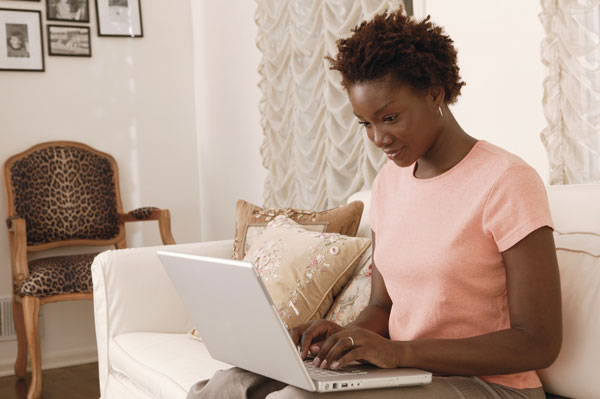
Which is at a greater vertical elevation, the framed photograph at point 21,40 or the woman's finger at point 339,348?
the framed photograph at point 21,40

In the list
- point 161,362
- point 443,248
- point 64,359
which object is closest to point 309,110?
point 161,362

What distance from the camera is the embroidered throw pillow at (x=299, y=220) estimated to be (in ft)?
7.16

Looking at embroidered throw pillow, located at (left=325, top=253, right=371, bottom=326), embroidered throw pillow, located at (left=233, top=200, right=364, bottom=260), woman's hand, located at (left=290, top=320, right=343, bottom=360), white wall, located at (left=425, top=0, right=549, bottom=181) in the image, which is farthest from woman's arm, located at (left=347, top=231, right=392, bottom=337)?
white wall, located at (left=425, top=0, right=549, bottom=181)

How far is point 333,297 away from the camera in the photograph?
196 cm

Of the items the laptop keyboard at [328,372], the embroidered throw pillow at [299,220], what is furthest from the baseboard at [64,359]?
the laptop keyboard at [328,372]

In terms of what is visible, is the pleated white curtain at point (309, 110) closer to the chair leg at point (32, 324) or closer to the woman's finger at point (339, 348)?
the chair leg at point (32, 324)

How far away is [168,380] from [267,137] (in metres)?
1.81

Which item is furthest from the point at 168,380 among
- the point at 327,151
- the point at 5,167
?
the point at 5,167

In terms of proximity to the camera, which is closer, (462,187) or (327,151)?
(462,187)

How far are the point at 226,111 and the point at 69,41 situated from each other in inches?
37.9

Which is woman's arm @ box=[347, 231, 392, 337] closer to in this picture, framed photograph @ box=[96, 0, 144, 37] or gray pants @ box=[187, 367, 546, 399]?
gray pants @ box=[187, 367, 546, 399]

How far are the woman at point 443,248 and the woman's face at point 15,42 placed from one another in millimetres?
3055

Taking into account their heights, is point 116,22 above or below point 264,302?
above

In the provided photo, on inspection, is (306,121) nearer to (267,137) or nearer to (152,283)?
(267,137)
